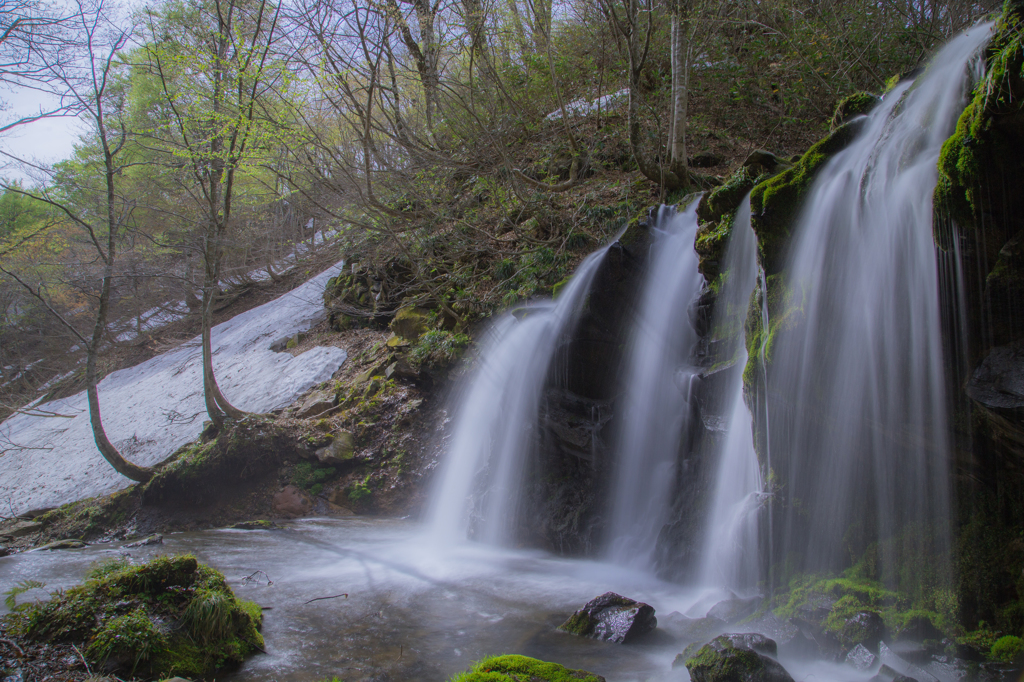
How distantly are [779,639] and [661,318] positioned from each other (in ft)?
12.8

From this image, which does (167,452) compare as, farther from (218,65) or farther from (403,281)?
(218,65)

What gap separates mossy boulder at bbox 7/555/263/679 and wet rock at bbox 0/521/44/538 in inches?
290

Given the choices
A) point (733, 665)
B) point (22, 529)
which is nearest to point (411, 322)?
point (22, 529)

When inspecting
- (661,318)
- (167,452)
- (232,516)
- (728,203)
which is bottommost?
(232,516)

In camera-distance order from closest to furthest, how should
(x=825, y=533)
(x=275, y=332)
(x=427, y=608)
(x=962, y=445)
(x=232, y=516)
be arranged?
(x=962, y=445) → (x=825, y=533) → (x=427, y=608) → (x=232, y=516) → (x=275, y=332)

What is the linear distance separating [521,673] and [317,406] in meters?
8.29

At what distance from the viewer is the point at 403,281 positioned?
12.7 meters

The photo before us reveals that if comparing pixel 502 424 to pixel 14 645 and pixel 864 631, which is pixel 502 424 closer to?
pixel 864 631

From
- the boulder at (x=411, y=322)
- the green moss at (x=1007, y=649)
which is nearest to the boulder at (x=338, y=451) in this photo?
the boulder at (x=411, y=322)

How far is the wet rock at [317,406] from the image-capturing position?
34.3ft

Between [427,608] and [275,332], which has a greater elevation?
[275,332]

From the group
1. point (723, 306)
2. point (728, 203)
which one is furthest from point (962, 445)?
point (728, 203)

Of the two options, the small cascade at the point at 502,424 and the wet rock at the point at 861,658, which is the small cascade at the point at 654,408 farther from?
the wet rock at the point at 861,658

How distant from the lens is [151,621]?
3701mm
